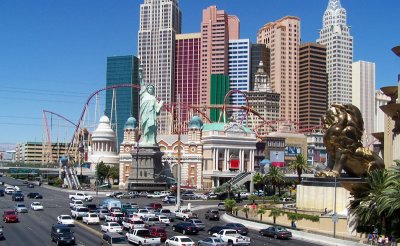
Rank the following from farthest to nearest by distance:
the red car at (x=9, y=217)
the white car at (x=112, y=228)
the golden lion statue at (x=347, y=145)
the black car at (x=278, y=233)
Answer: the golden lion statue at (x=347, y=145) → the red car at (x=9, y=217) → the black car at (x=278, y=233) → the white car at (x=112, y=228)

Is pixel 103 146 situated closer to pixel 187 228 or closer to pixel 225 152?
pixel 225 152

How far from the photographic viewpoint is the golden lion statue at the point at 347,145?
61156 mm

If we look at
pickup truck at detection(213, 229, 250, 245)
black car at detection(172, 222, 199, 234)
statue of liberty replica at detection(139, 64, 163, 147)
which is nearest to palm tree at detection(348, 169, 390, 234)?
pickup truck at detection(213, 229, 250, 245)

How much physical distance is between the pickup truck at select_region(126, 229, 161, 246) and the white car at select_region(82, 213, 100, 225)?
48.9 ft

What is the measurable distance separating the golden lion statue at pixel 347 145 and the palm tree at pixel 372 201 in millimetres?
14711

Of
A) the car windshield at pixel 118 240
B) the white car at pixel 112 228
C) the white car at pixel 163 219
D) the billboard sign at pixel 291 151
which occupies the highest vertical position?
the billboard sign at pixel 291 151

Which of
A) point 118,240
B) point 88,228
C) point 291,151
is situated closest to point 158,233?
point 118,240

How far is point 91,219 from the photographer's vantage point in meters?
58.2

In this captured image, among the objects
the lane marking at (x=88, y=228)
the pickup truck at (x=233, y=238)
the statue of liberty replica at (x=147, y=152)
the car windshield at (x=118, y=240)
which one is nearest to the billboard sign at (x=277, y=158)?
the statue of liberty replica at (x=147, y=152)

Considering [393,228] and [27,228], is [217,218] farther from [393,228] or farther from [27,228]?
[393,228]

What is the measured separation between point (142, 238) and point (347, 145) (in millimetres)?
29010

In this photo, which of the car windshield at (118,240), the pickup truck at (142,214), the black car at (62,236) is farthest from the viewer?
the pickup truck at (142,214)

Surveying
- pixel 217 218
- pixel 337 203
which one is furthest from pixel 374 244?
pixel 217 218

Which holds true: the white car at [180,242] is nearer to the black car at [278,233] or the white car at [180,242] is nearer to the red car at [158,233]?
the red car at [158,233]
